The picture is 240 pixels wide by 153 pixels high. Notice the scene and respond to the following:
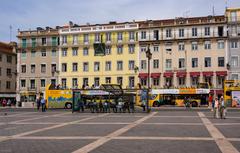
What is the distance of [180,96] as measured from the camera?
176ft

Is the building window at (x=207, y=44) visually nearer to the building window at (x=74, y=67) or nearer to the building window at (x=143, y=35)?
the building window at (x=143, y=35)

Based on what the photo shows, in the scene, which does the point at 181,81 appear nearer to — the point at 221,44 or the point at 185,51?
the point at 185,51

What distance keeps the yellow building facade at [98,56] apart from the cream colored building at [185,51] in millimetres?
2169

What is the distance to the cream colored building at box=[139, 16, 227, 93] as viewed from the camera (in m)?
64.3

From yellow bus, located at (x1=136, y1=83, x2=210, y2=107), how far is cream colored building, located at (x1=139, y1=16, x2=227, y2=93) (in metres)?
9.74

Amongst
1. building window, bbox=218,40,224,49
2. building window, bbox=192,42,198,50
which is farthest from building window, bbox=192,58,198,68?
building window, bbox=218,40,224,49

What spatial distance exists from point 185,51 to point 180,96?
1461 centimetres

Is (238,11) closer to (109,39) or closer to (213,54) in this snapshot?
(213,54)

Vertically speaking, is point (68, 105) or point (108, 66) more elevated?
point (108, 66)

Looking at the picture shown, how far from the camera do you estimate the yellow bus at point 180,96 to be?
5312cm

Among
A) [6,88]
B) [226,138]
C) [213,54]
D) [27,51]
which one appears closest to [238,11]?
[213,54]

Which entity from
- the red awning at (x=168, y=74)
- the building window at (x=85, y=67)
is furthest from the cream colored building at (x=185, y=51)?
the building window at (x=85, y=67)

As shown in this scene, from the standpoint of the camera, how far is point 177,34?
66750mm

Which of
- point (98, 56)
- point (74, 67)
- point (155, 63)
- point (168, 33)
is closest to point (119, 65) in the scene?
point (98, 56)
